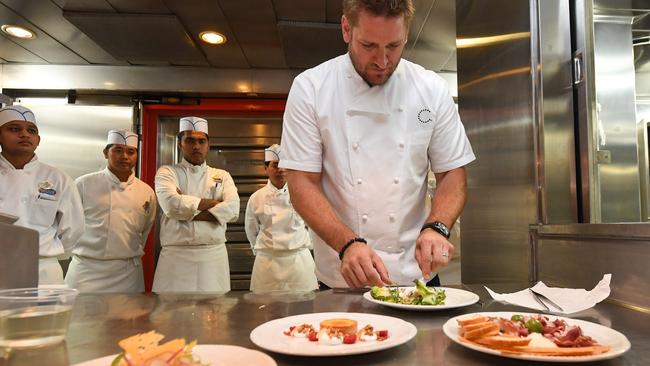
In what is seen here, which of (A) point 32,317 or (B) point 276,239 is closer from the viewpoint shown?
(A) point 32,317

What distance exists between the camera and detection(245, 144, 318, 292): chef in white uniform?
4539 millimetres

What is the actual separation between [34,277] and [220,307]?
1.70 feet

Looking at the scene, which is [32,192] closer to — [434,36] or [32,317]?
[32,317]

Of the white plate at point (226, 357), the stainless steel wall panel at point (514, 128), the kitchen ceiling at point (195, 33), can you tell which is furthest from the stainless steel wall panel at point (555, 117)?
the white plate at point (226, 357)

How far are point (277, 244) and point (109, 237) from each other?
1517 mm

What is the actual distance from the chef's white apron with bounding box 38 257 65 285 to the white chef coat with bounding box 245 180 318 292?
6.02ft

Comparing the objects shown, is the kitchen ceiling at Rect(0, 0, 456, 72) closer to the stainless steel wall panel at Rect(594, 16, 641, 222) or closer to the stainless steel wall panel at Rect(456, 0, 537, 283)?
the stainless steel wall panel at Rect(456, 0, 537, 283)

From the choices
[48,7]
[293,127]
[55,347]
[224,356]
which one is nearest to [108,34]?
[48,7]

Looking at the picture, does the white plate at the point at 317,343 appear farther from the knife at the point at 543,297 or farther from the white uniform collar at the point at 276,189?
the white uniform collar at the point at 276,189

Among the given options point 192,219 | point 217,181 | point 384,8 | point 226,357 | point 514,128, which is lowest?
point 226,357

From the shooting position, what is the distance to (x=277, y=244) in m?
4.56

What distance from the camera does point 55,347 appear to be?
82cm

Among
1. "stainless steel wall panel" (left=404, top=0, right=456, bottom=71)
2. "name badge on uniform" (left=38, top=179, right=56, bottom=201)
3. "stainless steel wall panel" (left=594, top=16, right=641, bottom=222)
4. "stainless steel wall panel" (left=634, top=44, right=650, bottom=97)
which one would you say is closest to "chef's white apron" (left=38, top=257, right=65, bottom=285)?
"name badge on uniform" (left=38, top=179, right=56, bottom=201)

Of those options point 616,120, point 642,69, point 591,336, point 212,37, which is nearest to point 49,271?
point 212,37
